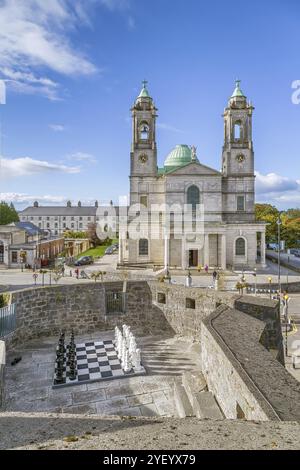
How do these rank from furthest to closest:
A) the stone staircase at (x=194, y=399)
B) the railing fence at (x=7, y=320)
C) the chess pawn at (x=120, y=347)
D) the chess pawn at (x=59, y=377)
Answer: the railing fence at (x=7, y=320) < the chess pawn at (x=120, y=347) < the chess pawn at (x=59, y=377) < the stone staircase at (x=194, y=399)

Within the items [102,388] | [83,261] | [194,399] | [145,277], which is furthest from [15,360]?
[83,261]

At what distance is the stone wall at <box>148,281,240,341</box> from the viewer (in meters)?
14.3

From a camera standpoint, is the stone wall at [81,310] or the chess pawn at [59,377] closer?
the chess pawn at [59,377]

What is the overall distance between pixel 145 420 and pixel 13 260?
3713 cm

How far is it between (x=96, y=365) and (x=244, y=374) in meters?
7.67

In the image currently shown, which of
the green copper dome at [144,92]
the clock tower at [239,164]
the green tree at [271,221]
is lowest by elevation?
the green tree at [271,221]

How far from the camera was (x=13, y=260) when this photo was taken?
3834 cm

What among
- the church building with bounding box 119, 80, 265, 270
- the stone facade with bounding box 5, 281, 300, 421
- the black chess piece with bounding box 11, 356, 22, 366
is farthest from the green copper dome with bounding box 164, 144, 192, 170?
the black chess piece with bounding box 11, 356, 22, 366

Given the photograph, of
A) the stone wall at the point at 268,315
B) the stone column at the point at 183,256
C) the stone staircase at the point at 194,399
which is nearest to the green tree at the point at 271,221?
the stone column at the point at 183,256

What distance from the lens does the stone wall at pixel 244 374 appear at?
17.0 ft

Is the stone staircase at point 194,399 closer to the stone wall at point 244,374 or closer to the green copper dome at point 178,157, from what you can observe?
the stone wall at point 244,374

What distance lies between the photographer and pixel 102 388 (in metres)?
10.7

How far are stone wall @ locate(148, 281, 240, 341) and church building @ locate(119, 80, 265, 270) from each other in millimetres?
18382

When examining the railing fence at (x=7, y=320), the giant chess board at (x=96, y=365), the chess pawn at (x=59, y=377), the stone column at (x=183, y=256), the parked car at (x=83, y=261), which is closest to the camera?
the chess pawn at (x=59, y=377)
